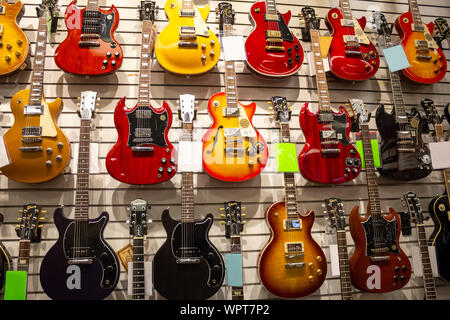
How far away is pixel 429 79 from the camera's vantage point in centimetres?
326

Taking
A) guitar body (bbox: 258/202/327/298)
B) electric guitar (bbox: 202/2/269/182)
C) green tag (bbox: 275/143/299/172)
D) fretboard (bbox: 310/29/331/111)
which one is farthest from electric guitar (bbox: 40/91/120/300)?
fretboard (bbox: 310/29/331/111)

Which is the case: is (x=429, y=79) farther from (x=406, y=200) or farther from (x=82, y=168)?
(x=82, y=168)

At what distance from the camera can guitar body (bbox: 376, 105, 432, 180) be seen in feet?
9.66

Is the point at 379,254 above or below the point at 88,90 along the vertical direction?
below

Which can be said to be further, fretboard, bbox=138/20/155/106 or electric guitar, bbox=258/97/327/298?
fretboard, bbox=138/20/155/106

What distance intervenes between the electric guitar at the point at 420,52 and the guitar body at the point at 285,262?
1.81 meters

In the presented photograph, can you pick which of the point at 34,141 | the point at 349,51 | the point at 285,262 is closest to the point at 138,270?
the point at 285,262

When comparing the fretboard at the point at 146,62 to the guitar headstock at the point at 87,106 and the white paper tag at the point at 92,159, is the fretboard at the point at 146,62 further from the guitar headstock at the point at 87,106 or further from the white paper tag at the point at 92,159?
the white paper tag at the point at 92,159

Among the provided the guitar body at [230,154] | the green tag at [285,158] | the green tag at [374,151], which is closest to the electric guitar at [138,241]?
the guitar body at [230,154]

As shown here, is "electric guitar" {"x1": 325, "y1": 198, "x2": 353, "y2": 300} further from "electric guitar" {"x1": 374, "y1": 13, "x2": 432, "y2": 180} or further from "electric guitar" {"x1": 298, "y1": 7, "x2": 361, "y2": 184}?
"electric guitar" {"x1": 374, "y1": 13, "x2": 432, "y2": 180}

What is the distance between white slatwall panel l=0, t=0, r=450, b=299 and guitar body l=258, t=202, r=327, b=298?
Result: 30 centimetres
